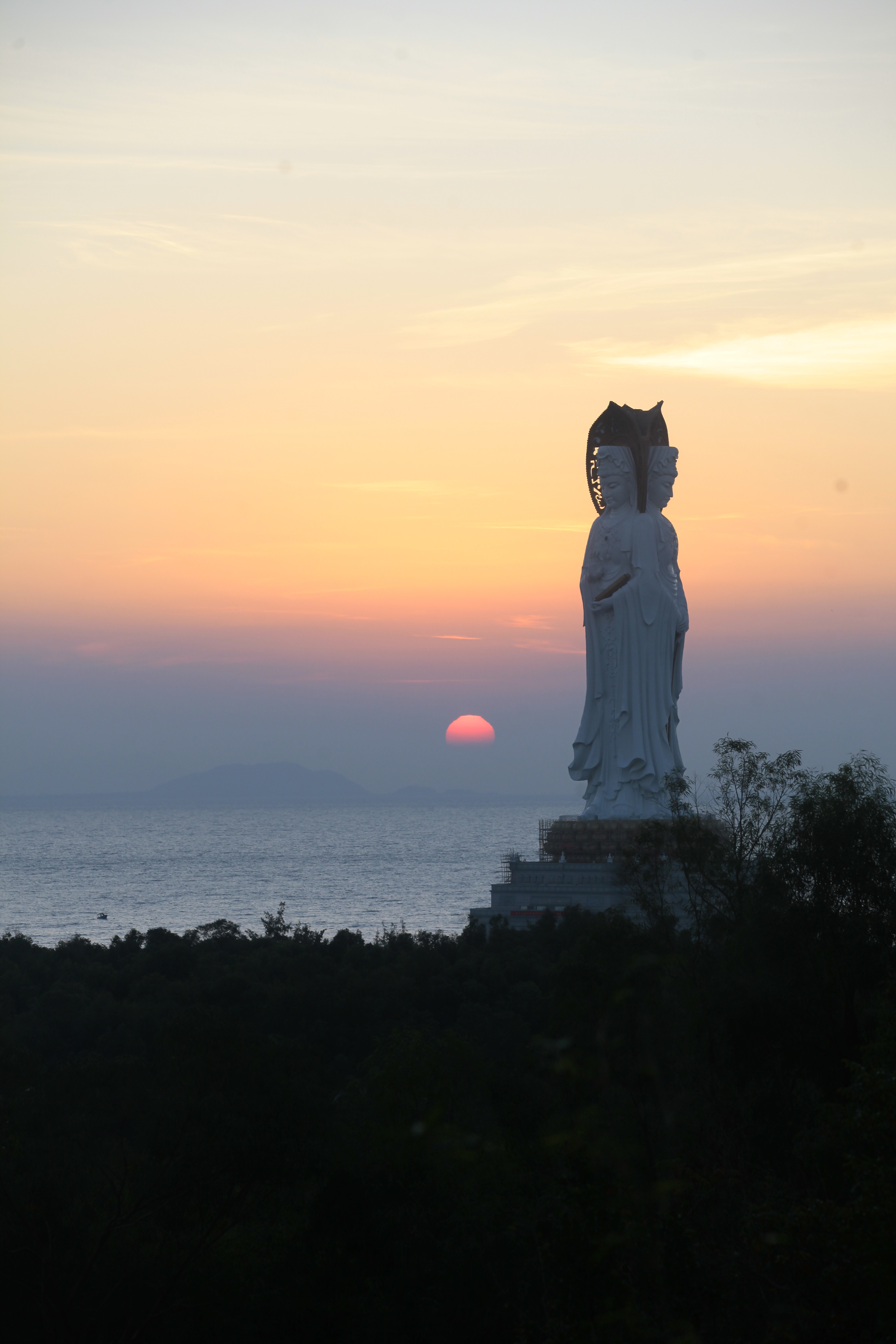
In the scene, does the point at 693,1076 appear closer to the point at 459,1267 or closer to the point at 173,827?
the point at 459,1267

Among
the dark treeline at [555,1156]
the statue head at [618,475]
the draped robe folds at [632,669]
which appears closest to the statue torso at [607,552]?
the draped robe folds at [632,669]

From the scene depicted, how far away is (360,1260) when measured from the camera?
11922mm

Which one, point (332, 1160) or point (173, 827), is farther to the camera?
point (173, 827)

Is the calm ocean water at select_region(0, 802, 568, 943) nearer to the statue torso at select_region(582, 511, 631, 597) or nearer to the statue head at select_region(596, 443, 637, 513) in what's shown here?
the statue torso at select_region(582, 511, 631, 597)

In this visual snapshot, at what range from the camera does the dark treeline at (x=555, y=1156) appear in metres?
9.13

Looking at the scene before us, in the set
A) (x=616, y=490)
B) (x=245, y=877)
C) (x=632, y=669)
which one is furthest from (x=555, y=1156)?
(x=245, y=877)

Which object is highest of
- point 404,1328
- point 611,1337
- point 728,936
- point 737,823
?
point 737,823

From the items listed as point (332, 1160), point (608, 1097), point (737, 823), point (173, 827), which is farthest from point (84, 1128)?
point (173, 827)

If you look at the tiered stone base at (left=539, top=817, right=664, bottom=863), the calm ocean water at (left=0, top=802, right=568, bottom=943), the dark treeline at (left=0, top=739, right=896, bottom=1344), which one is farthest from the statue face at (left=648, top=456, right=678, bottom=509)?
the calm ocean water at (left=0, top=802, right=568, bottom=943)

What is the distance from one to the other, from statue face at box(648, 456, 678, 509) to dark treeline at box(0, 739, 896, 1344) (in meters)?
16.7

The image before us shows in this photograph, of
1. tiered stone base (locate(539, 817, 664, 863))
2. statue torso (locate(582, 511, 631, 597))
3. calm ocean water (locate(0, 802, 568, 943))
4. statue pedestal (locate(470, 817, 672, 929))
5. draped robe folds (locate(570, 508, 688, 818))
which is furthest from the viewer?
calm ocean water (locate(0, 802, 568, 943))

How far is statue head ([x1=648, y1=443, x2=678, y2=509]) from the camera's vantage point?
32.5 metres

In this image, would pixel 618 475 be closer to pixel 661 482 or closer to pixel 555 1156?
pixel 661 482

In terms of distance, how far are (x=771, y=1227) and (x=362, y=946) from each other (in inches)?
839
